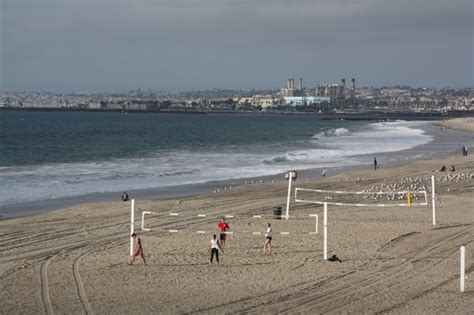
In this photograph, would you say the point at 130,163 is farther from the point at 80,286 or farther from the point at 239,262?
the point at 80,286

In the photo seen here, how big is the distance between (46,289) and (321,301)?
491 centimetres

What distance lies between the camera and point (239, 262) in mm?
16469

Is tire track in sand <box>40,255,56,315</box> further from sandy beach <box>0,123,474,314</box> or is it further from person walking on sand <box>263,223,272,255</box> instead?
person walking on sand <box>263,223,272,255</box>

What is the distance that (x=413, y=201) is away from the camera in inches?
1030

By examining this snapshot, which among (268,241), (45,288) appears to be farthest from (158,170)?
(45,288)

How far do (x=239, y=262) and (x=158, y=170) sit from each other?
79.9 ft

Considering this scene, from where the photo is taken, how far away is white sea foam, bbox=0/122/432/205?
1253 inches

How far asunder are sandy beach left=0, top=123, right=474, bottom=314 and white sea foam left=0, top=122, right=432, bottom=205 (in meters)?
6.39

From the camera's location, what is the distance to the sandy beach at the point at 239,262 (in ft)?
42.5

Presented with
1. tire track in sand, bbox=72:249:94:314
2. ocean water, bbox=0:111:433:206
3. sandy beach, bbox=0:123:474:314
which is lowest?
ocean water, bbox=0:111:433:206

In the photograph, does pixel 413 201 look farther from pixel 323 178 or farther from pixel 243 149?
pixel 243 149

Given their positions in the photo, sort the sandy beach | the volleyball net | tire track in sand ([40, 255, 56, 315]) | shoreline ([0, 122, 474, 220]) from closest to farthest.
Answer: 1. tire track in sand ([40, 255, 56, 315])
2. the sandy beach
3. shoreline ([0, 122, 474, 220])
4. the volleyball net

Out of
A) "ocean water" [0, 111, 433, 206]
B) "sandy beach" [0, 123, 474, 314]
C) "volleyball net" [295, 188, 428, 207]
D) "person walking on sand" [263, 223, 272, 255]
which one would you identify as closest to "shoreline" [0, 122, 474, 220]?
"ocean water" [0, 111, 433, 206]

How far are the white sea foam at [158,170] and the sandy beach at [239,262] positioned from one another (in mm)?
6387
